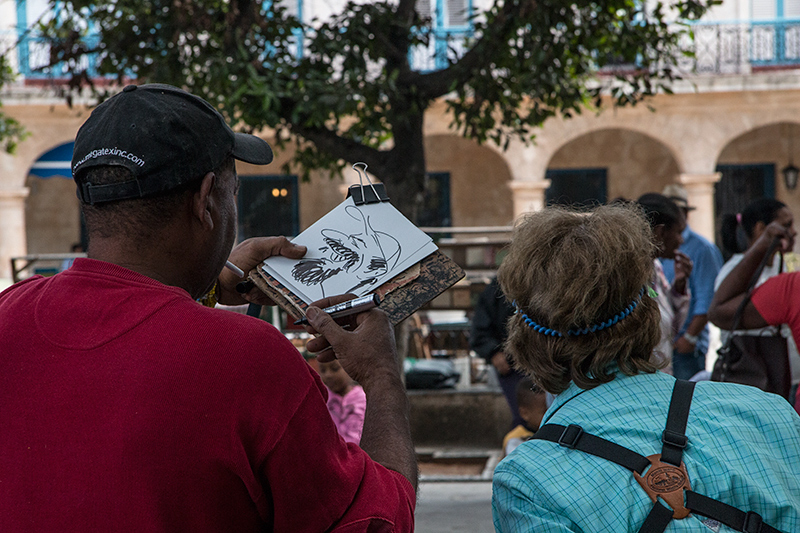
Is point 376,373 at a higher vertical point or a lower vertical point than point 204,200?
lower

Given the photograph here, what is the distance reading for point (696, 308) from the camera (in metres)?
5.24

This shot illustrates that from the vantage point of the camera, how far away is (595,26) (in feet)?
17.9

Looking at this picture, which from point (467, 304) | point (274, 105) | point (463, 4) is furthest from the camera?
point (463, 4)

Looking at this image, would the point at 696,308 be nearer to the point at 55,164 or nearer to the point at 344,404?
the point at 344,404

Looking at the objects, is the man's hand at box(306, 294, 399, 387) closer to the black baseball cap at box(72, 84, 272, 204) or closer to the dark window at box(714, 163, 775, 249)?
the black baseball cap at box(72, 84, 272, 204)

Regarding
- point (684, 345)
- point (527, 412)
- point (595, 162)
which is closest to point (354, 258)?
point (527, 412)

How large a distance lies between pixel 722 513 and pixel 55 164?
43.2ft

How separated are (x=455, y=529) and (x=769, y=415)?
3652 mm

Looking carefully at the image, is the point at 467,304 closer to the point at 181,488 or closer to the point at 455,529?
the point at 455,529

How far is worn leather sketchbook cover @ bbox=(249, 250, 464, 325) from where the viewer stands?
1.65 metres

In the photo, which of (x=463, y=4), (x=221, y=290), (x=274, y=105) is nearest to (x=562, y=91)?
(x=274, y=105)

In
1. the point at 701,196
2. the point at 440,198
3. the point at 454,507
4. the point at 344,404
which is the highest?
the point at 440,198

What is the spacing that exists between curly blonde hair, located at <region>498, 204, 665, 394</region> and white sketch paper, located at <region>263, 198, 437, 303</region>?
0.23 metres

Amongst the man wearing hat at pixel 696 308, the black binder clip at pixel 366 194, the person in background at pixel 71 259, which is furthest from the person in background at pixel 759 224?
the person in background at pixel 71 259
